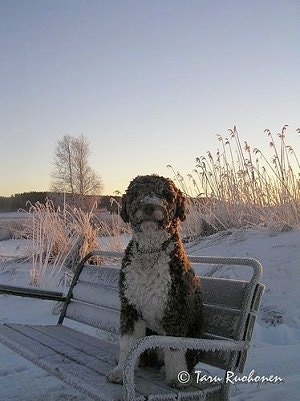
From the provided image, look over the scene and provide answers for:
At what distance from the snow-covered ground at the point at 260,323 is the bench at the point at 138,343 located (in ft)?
1.23

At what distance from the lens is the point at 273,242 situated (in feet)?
21.8

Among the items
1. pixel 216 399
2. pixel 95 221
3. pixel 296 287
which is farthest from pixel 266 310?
pixel 95 221

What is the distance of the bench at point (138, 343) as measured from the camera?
2.48 m

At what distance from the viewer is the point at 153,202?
2859 millimetres

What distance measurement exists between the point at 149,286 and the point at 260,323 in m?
2.57

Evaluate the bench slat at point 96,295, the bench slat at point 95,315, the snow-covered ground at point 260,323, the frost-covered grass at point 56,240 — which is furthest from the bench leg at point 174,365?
the frost-covered grass at point 56,240

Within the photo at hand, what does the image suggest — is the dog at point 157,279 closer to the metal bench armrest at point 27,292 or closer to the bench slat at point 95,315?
the bench slat at point 95,315

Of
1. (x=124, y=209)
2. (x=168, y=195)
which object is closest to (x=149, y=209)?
(x=168, y=195)

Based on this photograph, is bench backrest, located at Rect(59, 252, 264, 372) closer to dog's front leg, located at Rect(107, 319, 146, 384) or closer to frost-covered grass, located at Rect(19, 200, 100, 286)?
dog's front leg, located at Rect(107, 319, 146, 384)

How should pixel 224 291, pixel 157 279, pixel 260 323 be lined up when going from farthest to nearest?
pixel 260 323 < pixel 224 291 < pixel 157 279

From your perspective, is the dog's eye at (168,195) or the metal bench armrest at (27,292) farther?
the metal bench armrest at (27,292)

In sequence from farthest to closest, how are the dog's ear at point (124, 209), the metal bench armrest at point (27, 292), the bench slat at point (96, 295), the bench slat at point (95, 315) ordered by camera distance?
the metal bench armrest at point (27, 292), the bench slat at point (96, 295), the bench slat at point (95, 315), the dog's ear at point (124, 209)

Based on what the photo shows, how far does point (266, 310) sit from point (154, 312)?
268 centimetres

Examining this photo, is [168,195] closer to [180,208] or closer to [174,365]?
[180,208]
